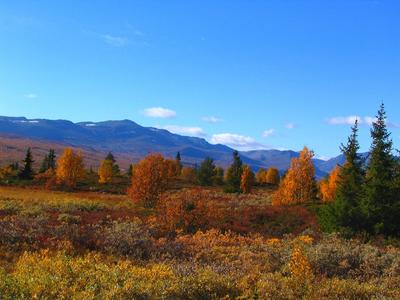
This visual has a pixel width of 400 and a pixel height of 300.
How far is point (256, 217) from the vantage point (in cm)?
3691

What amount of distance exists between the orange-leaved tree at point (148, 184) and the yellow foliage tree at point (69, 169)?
113ft

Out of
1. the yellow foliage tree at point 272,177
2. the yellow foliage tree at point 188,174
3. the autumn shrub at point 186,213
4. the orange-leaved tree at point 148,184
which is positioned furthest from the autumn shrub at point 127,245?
the yellow foliage tree at point 272,177

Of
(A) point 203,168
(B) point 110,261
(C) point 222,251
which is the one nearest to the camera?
(B) point 110,261

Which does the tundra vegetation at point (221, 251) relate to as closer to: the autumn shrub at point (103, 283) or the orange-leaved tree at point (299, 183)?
the autumn shrub at point (103, 283)

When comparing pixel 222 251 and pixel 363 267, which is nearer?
pixel 363 267

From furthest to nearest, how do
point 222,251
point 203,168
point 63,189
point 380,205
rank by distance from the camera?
point 203,168, point 63,189, point 380,205, point 222,251

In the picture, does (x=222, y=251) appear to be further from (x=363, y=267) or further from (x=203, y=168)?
(x=203, y=168)

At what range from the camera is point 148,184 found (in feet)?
167

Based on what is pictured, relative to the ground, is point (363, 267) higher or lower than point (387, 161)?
lower

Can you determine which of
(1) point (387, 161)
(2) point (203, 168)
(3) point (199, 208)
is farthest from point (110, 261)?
(2) point (203, 168)

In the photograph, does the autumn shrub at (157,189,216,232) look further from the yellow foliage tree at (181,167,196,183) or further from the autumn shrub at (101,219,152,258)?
the yellow foliage tree at (181,167,196,183)

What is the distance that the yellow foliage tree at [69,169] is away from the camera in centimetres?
8275

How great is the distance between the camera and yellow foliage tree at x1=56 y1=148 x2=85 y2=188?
8275 centimetres

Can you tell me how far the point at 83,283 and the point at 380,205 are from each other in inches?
940
